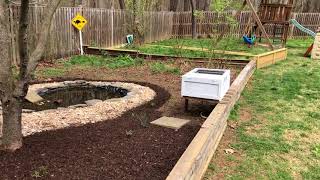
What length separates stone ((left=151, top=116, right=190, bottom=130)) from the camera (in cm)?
448

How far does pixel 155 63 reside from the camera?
32.2 feet

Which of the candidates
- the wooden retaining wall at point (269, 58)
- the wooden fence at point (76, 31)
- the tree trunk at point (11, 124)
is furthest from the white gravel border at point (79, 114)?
the wooden retaining wall at point (269, 58)

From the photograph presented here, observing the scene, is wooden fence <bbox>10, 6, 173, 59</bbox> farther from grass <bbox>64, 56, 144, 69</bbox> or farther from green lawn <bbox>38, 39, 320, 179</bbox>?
green lawn <bbox>38, 39, 320, 179</bbox>

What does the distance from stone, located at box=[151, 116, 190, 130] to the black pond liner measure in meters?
1.76

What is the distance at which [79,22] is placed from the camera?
1107cm

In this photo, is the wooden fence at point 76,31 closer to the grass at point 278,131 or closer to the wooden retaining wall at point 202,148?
the grass at point 278,131

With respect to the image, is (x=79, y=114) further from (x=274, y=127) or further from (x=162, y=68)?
(x=162, y=68)

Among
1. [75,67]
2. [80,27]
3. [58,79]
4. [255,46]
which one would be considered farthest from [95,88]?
[255,46]

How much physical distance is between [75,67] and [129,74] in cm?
184

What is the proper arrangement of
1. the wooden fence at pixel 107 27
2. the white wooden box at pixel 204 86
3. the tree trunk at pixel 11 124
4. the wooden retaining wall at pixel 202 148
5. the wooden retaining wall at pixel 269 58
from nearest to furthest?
the wooden retaining wall at pixel 202 148 → the tree trunk at pixel 11 124 → the white wooden box at pixel 204 86 → the wooden fence at pixel 107 27 → the wooden retaining wall at pixel 269 58

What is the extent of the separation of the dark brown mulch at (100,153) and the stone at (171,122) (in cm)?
10

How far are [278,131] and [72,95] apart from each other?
148 inches

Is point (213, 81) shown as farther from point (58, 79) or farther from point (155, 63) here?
point (155, 63)

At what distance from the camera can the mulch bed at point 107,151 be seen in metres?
3.12
